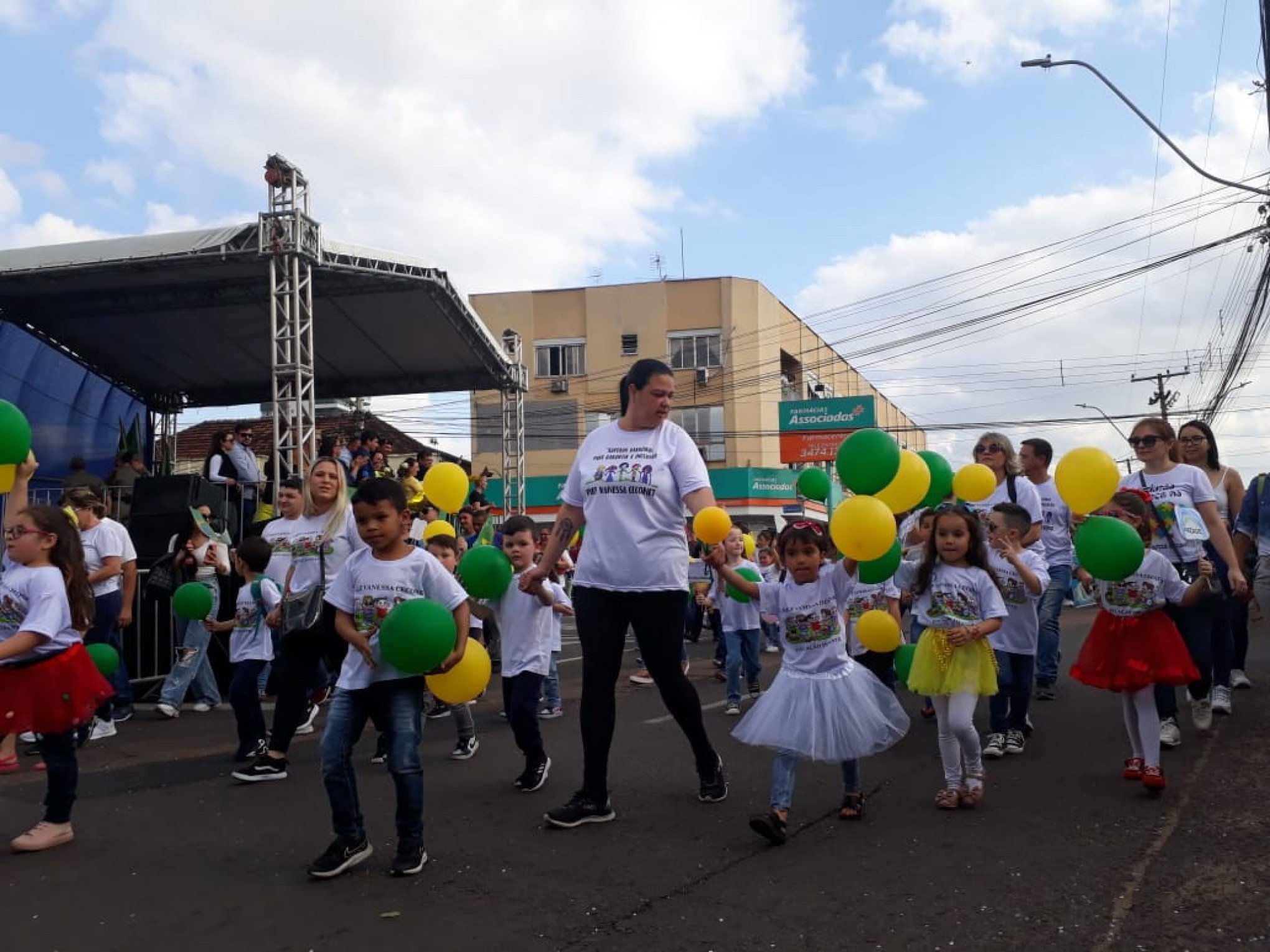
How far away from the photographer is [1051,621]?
316 inches

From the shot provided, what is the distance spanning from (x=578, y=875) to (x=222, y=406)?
20129mm

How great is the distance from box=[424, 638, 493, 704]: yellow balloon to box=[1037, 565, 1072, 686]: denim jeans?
458cm

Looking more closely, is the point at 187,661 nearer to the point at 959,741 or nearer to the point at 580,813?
the point at 580,813

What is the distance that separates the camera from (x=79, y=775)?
674 centimetres

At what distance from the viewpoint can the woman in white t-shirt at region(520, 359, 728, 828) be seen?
16.0 feet

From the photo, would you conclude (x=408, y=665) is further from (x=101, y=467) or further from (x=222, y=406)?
(x=222, y=406)

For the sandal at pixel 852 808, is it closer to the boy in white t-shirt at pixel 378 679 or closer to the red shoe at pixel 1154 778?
the red shoe at pixel 1154 778

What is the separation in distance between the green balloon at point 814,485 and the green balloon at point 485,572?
3837 millimetres

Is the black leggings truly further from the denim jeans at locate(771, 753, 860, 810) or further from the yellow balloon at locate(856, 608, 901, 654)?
the yellow balloon at locate(856, 608, 901, 654)

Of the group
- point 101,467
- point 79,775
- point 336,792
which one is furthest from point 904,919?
point 101,467

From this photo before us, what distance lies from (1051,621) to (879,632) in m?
2.65

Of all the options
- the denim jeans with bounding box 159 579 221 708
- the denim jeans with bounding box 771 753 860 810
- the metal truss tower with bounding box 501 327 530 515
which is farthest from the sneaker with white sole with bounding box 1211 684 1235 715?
the metal truss tower with bounding box 501 327 530 515

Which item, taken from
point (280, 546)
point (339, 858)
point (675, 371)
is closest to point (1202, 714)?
point (339, 858)

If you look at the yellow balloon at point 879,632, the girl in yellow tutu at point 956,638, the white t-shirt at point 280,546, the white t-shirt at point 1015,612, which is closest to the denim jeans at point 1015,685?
the white t-shirt at point 1015,612
